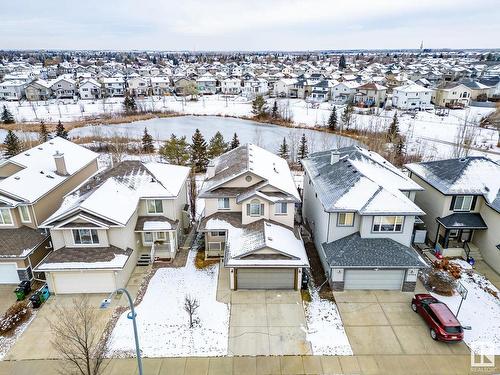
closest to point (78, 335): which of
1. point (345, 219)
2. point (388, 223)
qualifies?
point (345, 219)

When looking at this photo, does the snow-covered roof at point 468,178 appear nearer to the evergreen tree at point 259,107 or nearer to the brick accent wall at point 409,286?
the brick accent wall at point 409,286

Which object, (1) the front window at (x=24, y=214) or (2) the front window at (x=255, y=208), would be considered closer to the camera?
(1) the front window at (x=24, y=214)

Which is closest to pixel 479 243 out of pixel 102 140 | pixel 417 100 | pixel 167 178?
pixel 167 178

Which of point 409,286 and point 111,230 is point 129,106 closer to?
point 111,230

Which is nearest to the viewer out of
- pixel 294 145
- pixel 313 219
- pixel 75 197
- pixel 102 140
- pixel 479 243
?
pixel 75 197

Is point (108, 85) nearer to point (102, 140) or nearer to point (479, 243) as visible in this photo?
point (102, 140)

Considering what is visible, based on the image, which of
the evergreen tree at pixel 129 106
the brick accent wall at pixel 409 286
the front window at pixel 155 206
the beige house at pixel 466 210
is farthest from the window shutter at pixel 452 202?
the evergreen tree at pixel 129 106

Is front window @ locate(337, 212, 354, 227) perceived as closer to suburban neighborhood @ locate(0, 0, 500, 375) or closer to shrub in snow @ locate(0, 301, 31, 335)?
suburban neighborhood @ locate(0, 0, 500, 375)
